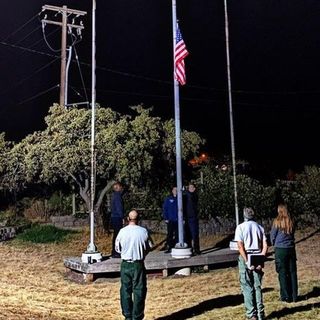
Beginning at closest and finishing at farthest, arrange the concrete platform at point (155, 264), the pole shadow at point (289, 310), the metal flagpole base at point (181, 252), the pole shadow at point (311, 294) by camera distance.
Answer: the pole shadow at point (289, 310), the pole shadow at point (311, 294), the concrete platform at point (155, 264), the metal flagpole base at point (181, 252)

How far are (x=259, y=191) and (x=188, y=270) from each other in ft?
33.1

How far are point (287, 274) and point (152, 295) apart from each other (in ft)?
10.4

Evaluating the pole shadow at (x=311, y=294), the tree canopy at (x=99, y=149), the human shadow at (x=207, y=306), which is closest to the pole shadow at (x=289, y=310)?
the pole shadow at (x=311, y=294)

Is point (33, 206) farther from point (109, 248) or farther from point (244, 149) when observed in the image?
point (244, 149)

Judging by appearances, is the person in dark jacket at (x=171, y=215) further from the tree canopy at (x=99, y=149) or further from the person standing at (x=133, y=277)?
the person standing at (x=133, y=277)

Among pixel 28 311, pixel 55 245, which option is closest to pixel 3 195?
pixel 55 245

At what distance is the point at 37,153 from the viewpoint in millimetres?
20781

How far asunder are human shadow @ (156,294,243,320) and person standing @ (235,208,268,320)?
1.46m

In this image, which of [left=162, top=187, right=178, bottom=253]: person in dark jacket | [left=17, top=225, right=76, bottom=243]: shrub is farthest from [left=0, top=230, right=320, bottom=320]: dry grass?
[left=17, top=225, right=76, bottom=243]: shrub

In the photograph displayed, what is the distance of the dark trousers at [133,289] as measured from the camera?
Answer: 8422 mm

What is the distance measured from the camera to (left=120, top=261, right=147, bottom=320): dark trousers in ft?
27.6

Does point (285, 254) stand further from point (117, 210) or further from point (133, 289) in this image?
point (117, 210)

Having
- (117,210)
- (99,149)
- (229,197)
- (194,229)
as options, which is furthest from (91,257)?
(229,197)

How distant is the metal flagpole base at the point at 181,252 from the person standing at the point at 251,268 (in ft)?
17.8
